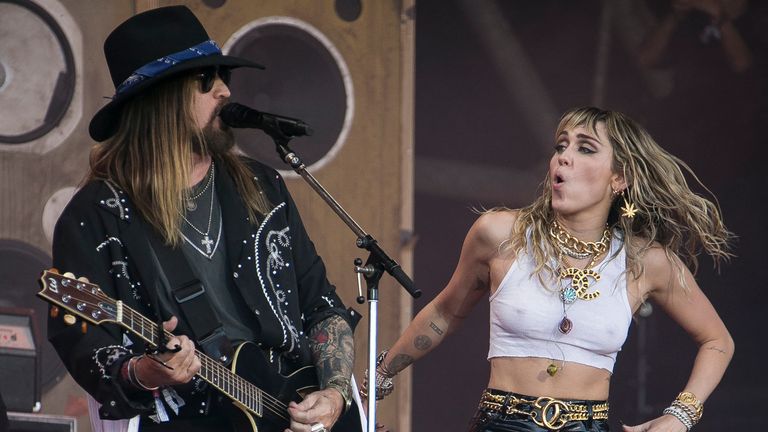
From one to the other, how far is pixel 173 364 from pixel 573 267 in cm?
154

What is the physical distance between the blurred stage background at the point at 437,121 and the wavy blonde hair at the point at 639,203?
5.49ft

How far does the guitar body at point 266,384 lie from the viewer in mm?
3020

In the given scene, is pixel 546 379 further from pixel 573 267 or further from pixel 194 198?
pixel 194 198

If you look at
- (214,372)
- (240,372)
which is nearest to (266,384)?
(240,372)

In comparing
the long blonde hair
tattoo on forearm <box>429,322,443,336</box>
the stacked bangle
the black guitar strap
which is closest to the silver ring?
the black guitar strap

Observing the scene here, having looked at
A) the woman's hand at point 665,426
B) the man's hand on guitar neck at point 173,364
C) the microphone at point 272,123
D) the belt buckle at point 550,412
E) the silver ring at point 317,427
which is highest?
the microphone at point 272,123

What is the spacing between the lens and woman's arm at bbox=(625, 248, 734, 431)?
383cm

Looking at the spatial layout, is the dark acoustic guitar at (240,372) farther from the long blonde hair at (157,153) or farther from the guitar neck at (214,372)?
the long blonde hair at (157,153)

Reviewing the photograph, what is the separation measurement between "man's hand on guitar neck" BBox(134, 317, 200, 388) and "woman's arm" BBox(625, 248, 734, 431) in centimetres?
173

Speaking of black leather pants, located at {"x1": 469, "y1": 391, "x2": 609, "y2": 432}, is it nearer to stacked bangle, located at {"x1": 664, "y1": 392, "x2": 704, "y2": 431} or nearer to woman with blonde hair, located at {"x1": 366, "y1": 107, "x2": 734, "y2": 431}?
woman with blonde hair, located at {"x1": 366, "y1": 107, "x2": 734, "y2": 431}

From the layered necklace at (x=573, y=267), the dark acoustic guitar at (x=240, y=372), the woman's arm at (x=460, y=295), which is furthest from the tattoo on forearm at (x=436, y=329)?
the dark acoustic guitar at (x=240, y=372)

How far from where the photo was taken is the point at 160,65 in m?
3.12

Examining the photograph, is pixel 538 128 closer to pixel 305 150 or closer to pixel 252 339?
pixel 305 150

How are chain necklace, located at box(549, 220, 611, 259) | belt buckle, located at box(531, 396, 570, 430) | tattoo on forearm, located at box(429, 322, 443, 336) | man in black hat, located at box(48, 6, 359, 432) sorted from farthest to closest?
tattoo on forearm, located at box(429, 322, 443, 336) < chain necklace, located at box(549, 220, 611, 259) < belt buckle, located at box(531, 396, 570, 430) < man in black hat, located at box(48, 6, 359, 432)
